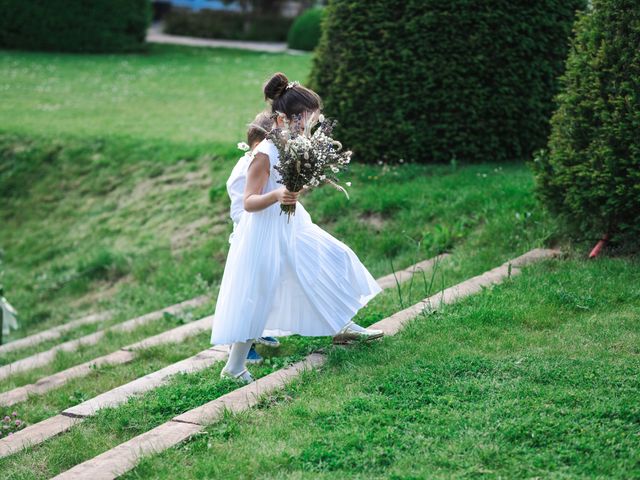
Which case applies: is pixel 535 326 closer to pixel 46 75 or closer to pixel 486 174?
pixel 486 174

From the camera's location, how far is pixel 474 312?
5.54 m

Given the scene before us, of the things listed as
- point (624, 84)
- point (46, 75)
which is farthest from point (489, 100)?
point (46, 75)

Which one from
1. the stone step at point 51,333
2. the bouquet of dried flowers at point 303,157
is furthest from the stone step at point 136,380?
the stone step at point 51,333

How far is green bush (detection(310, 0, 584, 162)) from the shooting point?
8.95m

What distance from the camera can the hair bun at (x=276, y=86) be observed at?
519 cm

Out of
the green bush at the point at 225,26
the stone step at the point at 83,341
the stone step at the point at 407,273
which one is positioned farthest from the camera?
the green bush at the point at 225,26

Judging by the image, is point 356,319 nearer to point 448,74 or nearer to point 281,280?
point 281,280

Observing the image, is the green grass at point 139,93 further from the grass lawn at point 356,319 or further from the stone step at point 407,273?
the stone step at point 407,273

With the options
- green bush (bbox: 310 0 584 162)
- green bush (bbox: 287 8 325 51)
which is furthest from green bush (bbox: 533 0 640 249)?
green bush (bbox: 287 8 325 51)

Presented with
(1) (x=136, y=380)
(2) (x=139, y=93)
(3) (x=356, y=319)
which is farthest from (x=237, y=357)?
(2) (x=139, y=93)

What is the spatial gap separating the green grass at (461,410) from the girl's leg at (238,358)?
507mm

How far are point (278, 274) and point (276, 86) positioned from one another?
1.11m

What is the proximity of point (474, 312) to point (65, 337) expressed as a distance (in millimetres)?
4438

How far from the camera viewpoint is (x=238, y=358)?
206 inches
